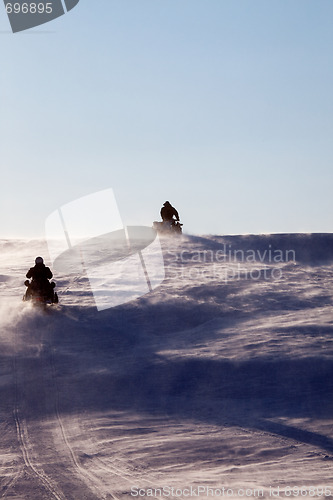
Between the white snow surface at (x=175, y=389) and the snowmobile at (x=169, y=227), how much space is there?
289 inches

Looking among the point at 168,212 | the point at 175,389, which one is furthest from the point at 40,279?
the point at 168,212

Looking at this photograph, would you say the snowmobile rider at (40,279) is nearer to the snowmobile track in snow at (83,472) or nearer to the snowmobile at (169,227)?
the snowmobile track in snow at (83,472)

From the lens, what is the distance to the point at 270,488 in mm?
6777

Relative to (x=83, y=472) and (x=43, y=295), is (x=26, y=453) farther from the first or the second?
(x=43, y=295)

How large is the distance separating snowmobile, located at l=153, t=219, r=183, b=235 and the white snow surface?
734 cm

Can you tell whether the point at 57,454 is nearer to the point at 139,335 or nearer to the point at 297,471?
the point at 297,471

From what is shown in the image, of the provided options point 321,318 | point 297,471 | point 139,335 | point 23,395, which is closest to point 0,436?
point 23,395

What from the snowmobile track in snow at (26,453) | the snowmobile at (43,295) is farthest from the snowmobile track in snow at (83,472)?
the snowmobile at (43,295)

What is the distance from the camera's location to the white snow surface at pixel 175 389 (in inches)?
291

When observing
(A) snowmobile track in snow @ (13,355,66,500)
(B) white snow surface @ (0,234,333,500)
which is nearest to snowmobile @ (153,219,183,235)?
(B) white snow surface @ (0,234,333,500)

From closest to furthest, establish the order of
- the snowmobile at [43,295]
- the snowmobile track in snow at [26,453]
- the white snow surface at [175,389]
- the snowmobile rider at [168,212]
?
the snowmobile track in snow at [26,453] < the white snow surface at [175,389] < the snowmobile at [43,295] < the snowmobile rider at [168,212]

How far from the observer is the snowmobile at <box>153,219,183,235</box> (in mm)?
28734

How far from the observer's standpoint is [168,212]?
94.0 ft

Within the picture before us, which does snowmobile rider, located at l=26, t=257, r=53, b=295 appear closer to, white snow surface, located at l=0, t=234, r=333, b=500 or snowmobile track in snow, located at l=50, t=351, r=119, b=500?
white snow surface, located at l=0, t=234, r=333, b=500
